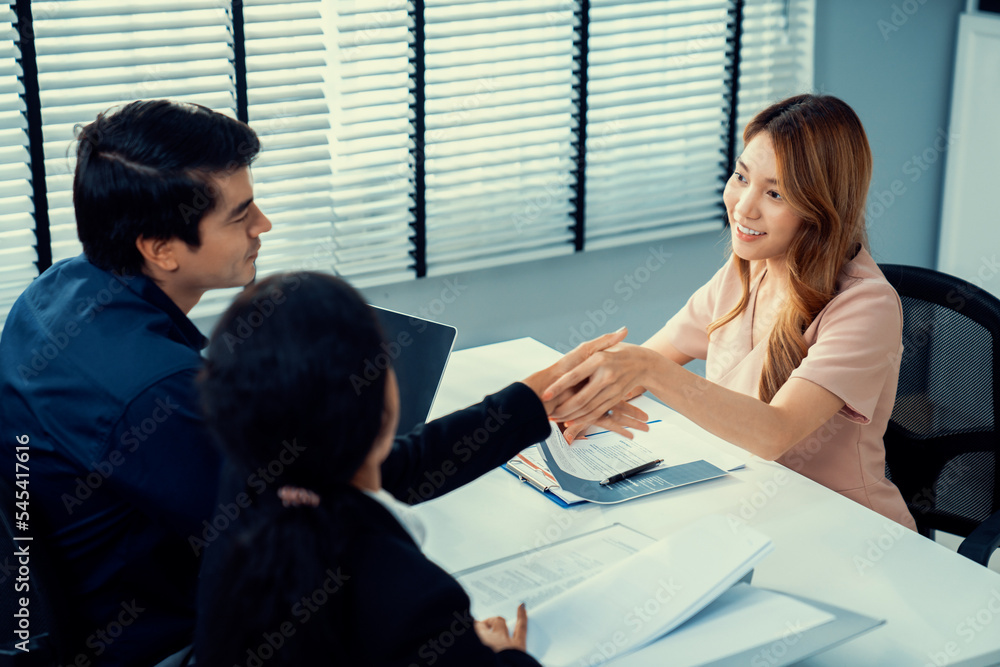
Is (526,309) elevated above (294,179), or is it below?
below

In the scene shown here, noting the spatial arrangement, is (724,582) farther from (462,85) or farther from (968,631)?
(462,85)

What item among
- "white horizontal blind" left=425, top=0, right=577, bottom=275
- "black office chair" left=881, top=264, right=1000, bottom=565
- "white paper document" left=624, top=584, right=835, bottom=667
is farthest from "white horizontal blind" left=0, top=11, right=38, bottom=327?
"black office chair" left=881, top=264, right=1000, bottom=565

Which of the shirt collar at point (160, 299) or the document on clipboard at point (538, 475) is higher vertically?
the shirt collar at point (160, 299)

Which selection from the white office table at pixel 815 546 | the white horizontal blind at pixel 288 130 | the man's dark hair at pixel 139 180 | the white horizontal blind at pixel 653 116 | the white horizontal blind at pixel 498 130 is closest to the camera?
the white office table at pixel 815 546

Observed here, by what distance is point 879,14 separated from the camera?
3492 millimetres

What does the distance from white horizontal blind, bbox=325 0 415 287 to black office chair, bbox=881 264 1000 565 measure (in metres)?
1.50

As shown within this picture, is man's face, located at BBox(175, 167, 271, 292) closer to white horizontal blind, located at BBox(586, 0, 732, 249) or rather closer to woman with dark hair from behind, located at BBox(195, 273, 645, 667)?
woman with dark hair from behind, located at BBox(195, 273, 645, 667)

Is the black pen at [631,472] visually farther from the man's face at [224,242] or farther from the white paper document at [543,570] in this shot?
the man's face at [224,242]

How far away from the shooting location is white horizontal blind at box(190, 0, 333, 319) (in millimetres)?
2699

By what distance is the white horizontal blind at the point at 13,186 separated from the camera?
2.42 metres

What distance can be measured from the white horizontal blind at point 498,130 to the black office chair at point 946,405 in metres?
1.41

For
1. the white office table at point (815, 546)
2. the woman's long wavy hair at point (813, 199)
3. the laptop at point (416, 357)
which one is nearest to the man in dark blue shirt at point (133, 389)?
the white office table at point (815, 546)

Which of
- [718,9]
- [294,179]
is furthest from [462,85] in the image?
[718,9]

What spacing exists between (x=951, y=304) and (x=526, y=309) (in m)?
1.62
